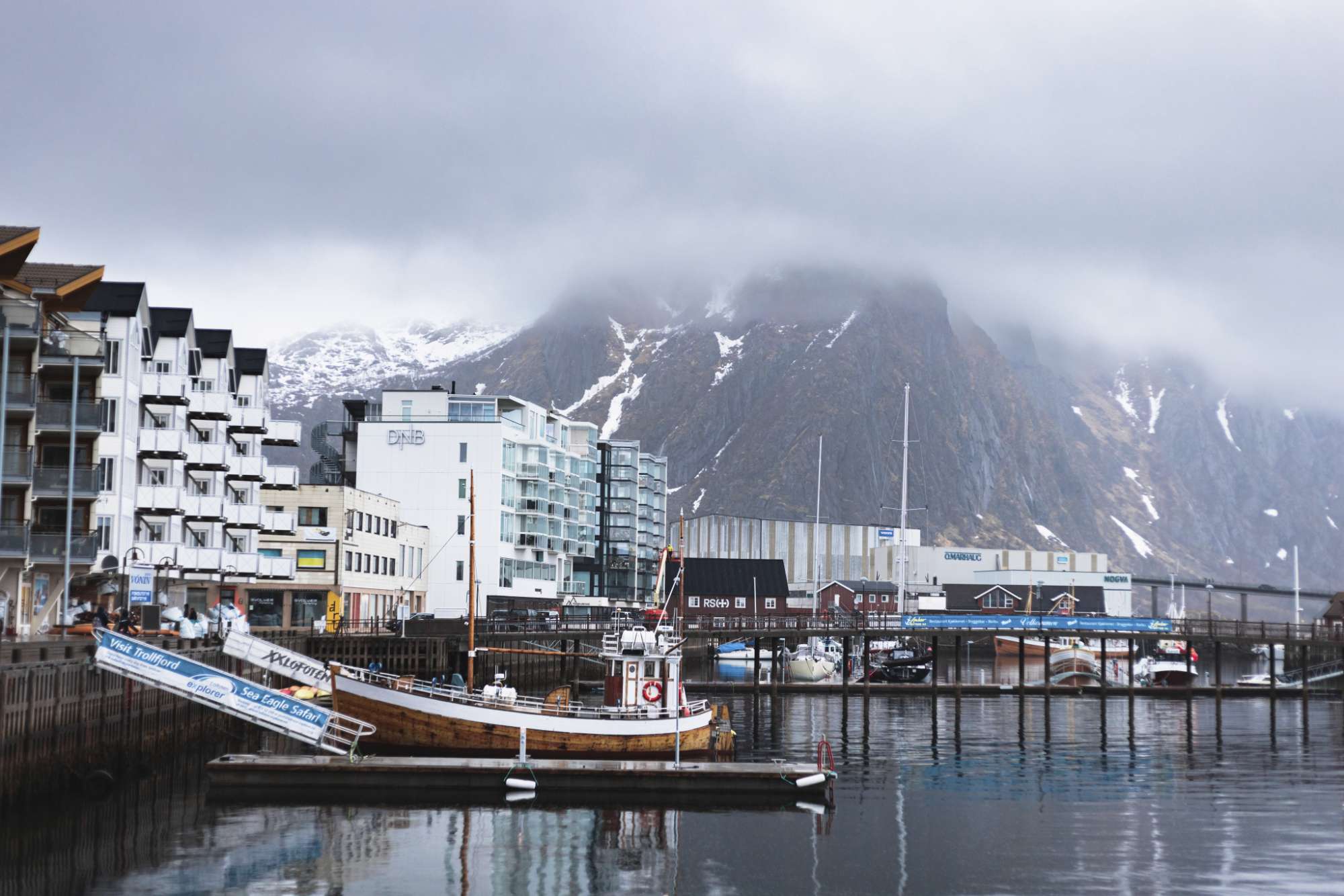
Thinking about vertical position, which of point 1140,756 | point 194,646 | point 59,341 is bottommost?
point 1140,756

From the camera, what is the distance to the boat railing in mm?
62094

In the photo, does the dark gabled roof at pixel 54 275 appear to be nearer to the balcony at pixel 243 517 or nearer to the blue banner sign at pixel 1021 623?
the balcony at pixel 243 517

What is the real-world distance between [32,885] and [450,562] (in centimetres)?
12070

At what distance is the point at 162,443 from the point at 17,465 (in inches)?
1159

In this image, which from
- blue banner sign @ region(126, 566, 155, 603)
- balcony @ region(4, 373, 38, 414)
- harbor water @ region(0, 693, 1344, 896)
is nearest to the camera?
harbor water @ region(0, 693, 1344, 896)

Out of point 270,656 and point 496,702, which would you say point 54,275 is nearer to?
point 270,656

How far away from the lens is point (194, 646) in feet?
221

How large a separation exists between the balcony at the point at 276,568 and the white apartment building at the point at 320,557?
5.79 meters

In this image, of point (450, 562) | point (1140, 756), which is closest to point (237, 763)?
point (1140, 756)

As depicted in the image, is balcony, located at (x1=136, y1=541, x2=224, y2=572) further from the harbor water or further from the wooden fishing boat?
the harbor water

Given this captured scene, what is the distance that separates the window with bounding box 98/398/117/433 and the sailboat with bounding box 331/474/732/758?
1253 inches

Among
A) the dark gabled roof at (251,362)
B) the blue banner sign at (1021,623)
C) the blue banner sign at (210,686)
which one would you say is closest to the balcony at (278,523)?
the dark gabled roof at (251,362)

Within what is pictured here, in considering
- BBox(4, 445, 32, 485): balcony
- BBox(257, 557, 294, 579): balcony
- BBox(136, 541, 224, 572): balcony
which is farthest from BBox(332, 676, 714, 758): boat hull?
BBox(257, 557, 294, 579): balcony

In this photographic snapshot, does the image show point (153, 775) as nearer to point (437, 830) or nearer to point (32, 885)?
point (437, 830)
